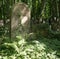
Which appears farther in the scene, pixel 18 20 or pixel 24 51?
pixel 18 20

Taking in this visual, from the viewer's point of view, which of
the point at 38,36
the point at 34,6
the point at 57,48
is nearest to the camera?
the point at 57,48

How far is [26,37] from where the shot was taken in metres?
8.88

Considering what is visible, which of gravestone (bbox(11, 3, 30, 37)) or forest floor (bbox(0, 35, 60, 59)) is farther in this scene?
gravestone (bbox(11, 3, 30, 37))

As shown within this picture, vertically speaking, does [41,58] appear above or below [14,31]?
below

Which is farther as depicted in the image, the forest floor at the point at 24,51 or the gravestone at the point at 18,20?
the gravestone at the point at 18,20

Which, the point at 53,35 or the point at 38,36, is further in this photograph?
the point at 53,35

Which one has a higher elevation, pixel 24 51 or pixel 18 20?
pixel 18 20

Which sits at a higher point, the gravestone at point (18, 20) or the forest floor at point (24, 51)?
the gravestone at point (18, 20)

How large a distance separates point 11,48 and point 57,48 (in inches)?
87.0

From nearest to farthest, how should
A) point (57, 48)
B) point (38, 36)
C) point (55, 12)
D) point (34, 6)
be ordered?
point (57, 48), point (38, 36), point (55, 12), point (34, 6)

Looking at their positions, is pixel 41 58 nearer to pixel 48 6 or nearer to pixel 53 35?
pixel 53 35

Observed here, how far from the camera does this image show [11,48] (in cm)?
739

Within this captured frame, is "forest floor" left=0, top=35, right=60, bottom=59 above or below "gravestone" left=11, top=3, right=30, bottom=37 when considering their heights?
below

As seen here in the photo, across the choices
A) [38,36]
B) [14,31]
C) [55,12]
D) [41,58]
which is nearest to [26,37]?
[14,31]
